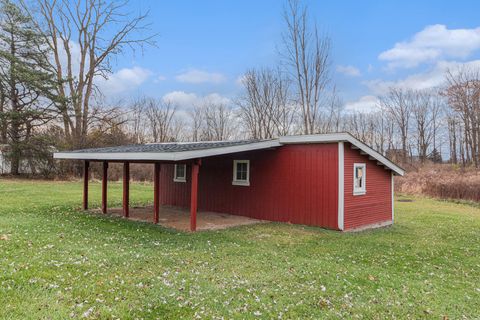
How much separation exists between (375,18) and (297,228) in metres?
10.8

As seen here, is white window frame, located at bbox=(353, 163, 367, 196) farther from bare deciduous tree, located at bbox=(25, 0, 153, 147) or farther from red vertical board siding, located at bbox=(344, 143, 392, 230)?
bare deciduous tree, located at bbox=(25, 0, 153, 147)

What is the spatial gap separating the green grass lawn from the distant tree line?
55.4 feet

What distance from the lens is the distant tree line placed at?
76.1ft

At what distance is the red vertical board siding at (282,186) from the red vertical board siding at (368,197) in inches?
19.2

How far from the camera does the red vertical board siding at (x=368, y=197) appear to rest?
923 cm

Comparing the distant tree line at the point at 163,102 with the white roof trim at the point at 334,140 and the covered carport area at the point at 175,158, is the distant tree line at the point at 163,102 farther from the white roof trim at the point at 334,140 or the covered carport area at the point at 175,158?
the covered carport area at the point at 175,158

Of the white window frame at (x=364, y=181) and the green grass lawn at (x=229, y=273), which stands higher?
the white window frame at (x=364, y=181)

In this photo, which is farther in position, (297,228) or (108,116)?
(108,116)

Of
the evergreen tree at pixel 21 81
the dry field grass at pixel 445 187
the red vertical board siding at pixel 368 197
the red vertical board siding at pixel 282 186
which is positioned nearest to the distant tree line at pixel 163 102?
the evergreen tree at pixel 21 81

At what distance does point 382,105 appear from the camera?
107 ft

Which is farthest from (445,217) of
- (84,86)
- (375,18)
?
(84,86)

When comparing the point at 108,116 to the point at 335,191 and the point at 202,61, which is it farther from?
the point at 335,191

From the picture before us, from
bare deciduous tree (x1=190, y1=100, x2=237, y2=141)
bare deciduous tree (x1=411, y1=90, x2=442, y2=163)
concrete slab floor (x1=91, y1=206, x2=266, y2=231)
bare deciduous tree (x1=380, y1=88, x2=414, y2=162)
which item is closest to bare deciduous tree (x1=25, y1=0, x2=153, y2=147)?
bare deciduous tree (x1=190, y1=100, x2=237, y2=141)

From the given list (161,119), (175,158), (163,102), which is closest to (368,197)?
(175,158)
